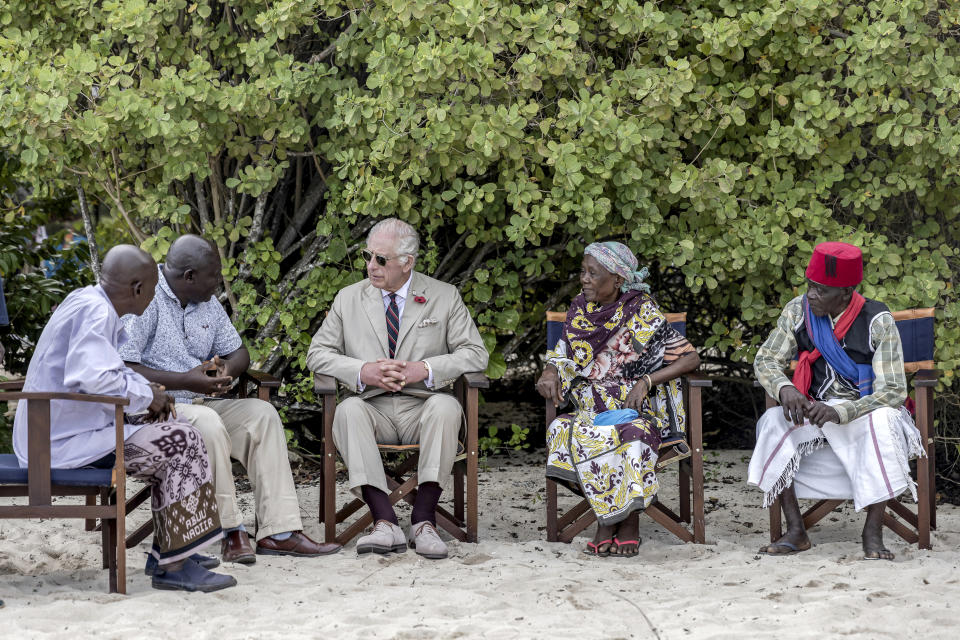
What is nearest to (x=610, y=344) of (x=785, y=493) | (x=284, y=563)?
(x=785, y=493)

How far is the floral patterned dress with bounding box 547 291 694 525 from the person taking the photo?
15.8 feet

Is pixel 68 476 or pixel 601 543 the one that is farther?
pixel 601 543

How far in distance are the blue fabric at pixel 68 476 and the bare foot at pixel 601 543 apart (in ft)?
6.85

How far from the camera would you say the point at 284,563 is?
4.65 metres

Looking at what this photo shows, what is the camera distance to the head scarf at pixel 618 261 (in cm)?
509

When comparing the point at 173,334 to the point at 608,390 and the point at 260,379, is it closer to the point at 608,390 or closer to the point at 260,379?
the point at 260,379

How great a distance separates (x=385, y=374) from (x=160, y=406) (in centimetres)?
116

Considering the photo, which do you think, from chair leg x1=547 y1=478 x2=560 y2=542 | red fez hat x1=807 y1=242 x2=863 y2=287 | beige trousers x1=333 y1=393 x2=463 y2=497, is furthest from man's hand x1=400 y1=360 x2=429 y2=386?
red fez hat x1=807 y1=242 x2=863 y2=287

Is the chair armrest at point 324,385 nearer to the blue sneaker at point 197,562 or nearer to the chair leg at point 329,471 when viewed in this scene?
the chair leg at point 329,471

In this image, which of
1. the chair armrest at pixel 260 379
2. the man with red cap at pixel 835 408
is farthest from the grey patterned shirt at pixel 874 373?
the chair armrest at pixel 260 379

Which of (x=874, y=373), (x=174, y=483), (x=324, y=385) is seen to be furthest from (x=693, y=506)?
(x=174, y=483)

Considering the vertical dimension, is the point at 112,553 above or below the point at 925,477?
below

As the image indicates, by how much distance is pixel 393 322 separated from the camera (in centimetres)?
524

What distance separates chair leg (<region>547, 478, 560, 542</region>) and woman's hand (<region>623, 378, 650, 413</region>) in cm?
52
